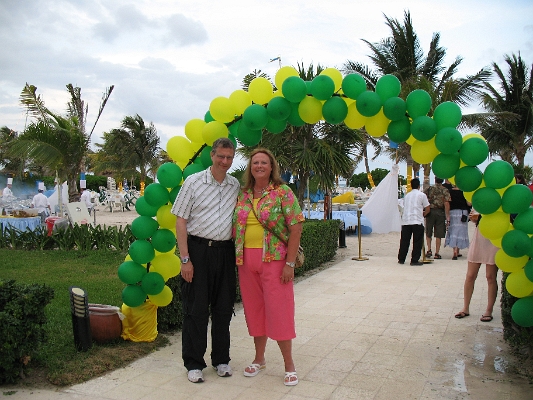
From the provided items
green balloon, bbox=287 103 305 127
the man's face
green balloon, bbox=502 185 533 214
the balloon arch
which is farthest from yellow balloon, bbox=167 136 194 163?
green balloon, bbox=502 185 533 214

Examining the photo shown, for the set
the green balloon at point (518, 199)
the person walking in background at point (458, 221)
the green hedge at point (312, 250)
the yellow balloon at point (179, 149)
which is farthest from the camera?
the person walking in background at point (458, 221)

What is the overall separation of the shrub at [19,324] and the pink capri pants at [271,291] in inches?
60.5

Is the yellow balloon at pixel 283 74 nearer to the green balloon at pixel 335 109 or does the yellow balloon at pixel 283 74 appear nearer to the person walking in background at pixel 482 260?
the green balloon at pixel 335 109

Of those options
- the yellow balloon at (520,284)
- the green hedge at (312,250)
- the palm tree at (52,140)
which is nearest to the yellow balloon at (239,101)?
the green hedge at (312,250)

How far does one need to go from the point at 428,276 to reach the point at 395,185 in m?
4.89

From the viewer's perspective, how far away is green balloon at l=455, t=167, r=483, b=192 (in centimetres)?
383

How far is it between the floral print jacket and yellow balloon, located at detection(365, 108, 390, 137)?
1.15m

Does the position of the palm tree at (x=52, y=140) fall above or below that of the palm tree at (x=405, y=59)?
below

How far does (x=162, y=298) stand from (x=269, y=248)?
4.81ft

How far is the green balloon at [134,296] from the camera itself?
4.57 meters

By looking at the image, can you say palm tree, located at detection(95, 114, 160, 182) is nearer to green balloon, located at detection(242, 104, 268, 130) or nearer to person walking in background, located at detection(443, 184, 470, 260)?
person walking in background, located at detection(443, 184, 470, 260)

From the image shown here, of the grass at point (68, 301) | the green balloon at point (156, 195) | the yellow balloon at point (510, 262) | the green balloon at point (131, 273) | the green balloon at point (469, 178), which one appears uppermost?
the green balloon at point (469, 178)

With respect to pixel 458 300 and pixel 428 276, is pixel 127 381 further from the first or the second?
pixel 428 276

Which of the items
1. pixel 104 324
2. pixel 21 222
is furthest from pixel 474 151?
pixel 21 222
